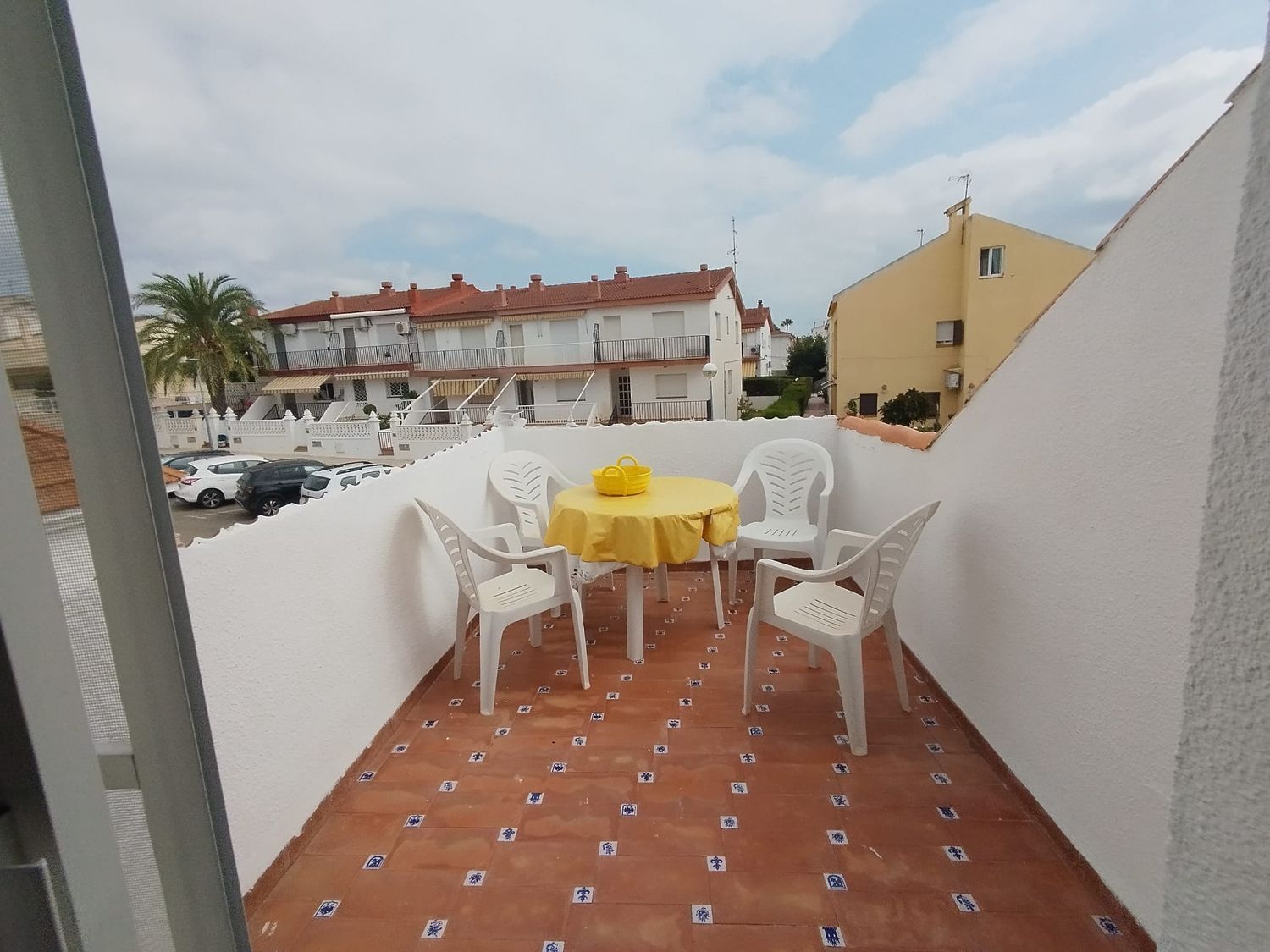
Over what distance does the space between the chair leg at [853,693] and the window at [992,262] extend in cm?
1478

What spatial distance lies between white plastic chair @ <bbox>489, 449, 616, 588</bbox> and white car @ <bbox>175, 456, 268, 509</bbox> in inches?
362

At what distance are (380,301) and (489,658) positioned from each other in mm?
22219

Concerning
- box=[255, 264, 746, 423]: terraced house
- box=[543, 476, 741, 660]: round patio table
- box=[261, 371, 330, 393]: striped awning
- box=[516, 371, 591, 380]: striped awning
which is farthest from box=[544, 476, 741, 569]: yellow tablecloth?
box=[261, 371, 330, 393]: striped awning

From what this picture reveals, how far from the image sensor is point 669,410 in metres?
18.5

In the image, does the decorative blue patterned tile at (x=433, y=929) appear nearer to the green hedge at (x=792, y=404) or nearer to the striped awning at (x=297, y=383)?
the green hedge at (x=792, y=404)

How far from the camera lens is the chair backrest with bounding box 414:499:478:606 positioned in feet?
8.96

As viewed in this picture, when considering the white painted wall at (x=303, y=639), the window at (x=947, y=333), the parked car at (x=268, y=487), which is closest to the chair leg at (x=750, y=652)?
the white painted wall at (x=303, y=639)

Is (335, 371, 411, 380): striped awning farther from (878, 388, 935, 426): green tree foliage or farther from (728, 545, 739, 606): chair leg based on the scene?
(728, 545, 739, 606): chair leg

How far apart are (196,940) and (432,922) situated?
48.9 inches

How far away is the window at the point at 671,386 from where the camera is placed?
18438 mm

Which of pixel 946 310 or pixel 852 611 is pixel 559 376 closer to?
pixel 946 310

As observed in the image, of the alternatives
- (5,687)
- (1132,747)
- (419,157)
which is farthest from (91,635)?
(419,157)

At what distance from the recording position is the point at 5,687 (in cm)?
43

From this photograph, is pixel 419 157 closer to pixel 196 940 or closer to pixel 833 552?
pixel 833 552
